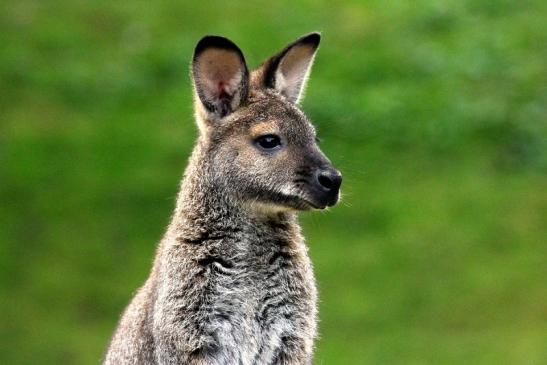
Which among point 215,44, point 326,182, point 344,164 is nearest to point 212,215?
point 326,182

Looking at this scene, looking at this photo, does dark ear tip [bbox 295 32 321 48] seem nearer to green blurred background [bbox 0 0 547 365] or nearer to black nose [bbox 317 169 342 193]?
black nose [bbox 317 169 342 193]

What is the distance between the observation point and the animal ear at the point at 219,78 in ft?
34.6

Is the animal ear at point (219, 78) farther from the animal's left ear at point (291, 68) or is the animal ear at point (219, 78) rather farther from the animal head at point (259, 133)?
the animal's left ear at point (291, 68)

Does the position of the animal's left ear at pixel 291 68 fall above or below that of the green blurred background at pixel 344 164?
below

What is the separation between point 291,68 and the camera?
10.9 metres

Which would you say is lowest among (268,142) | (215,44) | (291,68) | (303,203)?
(303,203)

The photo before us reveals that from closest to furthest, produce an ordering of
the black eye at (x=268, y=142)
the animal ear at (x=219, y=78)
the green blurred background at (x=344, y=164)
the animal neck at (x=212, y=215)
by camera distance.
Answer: the black eye at (x=268, y=142)
the animal neck at (x=212, y=215)
the animal ear at (x=219, y=78)
the green blurred background at (x=344, y=164)

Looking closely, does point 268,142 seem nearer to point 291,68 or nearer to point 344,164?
point 291,68

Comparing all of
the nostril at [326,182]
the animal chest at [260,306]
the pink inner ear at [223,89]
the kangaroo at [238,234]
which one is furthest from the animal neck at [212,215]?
the nostril at [326,182]

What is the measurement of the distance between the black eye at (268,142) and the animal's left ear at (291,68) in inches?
21.7

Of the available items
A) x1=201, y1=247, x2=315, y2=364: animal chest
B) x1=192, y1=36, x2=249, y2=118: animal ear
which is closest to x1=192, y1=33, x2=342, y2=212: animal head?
x1=192, y1=36, x2=249, y2=118: animal ear

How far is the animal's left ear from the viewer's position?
35.2 ft

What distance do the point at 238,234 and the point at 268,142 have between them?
24.0 inches

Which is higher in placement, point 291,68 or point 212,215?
point 291,68
